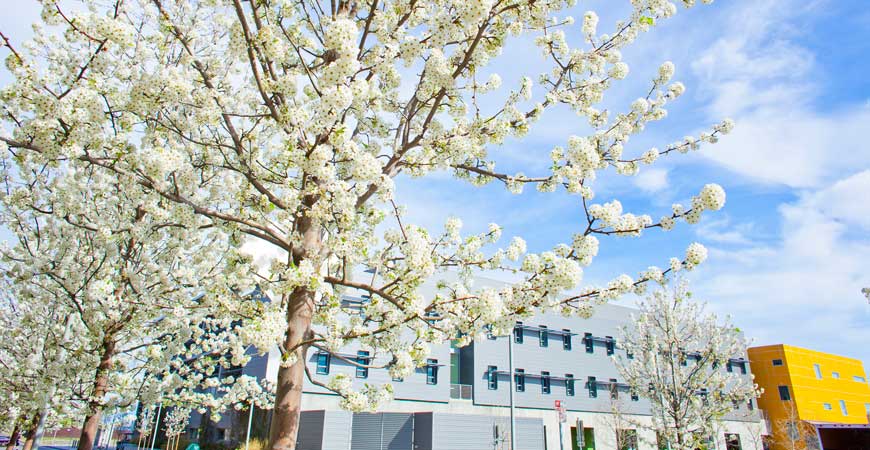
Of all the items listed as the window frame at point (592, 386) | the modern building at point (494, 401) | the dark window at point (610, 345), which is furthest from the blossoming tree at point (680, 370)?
the dark window at point (610, 345)

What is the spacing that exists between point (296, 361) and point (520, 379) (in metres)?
35.4

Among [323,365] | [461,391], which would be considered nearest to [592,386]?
[461,391]

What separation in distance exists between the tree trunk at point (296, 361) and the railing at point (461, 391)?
31.6 m

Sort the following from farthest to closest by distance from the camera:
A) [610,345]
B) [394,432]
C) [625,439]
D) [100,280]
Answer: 1. [610,345]
2. [625,439]
3. [394,432]
4. [100,280]

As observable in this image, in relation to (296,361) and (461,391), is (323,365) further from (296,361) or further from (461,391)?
(296,361)

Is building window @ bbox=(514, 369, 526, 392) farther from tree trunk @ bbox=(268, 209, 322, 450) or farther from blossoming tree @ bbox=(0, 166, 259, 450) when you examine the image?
tree trunk @ bbox=(268, 209, 322, 450)

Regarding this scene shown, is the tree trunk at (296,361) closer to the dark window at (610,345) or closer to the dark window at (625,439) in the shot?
the dark window at (625,439)

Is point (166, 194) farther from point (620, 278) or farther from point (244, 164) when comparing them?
point (620, 278)

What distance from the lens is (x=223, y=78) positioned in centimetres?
670

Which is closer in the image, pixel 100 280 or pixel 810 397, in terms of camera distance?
pixel 100 280

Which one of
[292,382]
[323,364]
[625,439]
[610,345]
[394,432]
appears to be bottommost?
[625,439]

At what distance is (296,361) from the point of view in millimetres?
4883

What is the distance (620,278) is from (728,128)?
250 cm

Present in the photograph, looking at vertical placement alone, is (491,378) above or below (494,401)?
above
